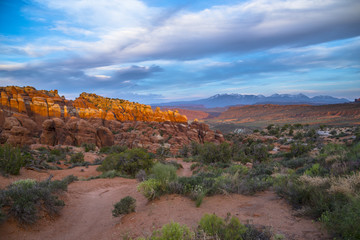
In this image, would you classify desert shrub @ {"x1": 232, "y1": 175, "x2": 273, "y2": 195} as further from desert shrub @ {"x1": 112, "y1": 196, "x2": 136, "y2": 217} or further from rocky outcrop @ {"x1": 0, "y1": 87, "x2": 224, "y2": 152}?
rocky outcrop @ {"x1": 0, "y1": 87, "x2": 224, "y2": 152}

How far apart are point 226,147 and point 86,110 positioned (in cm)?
3056

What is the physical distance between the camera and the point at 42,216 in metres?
5.54

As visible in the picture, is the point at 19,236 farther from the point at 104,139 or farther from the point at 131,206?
the point at 104,139

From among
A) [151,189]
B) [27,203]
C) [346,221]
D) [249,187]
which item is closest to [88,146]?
[27,203]

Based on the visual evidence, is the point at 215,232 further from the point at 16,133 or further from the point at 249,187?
the point at 16,133

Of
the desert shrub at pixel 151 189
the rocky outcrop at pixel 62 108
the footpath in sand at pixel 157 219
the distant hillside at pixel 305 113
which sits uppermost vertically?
the rocky outcrop at pixel 62 108

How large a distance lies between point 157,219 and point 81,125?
28.5 m

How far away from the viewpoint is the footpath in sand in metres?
4.46

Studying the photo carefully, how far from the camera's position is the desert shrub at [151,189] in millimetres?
6266

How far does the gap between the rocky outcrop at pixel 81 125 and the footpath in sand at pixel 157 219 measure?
2193 centimetres

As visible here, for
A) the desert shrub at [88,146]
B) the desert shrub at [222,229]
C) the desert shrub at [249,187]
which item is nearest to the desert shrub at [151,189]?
the desert shrub at [249,187]

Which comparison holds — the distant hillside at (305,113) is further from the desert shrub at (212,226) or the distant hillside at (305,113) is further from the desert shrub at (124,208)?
the desert shrub at (212,226)

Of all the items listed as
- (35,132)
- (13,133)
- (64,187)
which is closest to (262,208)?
(64,187)

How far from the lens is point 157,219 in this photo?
16.6 ft
